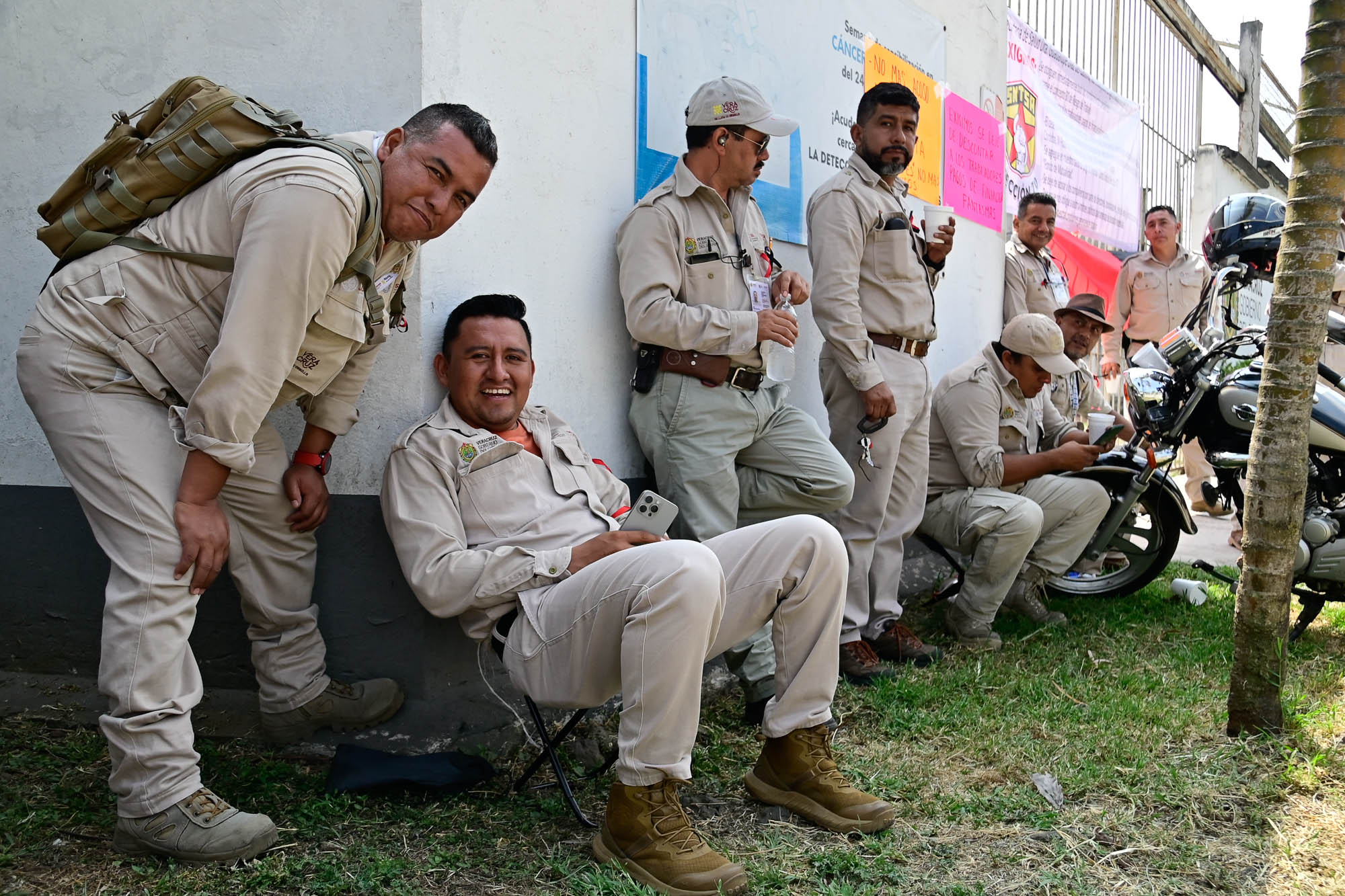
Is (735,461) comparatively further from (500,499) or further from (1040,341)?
(1040,341)

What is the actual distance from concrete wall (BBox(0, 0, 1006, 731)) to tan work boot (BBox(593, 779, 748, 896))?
0.82m

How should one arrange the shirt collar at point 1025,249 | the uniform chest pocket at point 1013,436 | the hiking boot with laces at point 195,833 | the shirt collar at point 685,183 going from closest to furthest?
the hiking boot with laces at point 195,833 → the shirt collar at point 685,183 → the uniform chest pocket at point 1013,436 → the shirt collar at point 1025,249

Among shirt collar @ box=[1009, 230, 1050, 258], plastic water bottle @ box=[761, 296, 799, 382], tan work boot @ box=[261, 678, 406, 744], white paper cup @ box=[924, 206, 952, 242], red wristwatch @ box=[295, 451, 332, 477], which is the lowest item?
tan work boot @ box=[261, 678, 406, 744]

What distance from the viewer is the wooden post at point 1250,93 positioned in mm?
12672

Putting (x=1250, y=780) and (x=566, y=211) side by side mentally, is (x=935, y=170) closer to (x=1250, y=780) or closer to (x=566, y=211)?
(x=566, y=211)

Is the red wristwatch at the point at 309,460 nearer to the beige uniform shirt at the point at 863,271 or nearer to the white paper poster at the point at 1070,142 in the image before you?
the beige uniform shirt at the point at 863,271

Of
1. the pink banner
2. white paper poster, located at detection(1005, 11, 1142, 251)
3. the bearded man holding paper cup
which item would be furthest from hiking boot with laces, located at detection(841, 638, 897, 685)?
white paper poster, located at detection(1005, 11, 1142, 251)

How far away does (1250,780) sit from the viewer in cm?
295

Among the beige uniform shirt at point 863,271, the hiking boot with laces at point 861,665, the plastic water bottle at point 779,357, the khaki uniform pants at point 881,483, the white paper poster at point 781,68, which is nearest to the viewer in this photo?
the plastic water bottle at point 779,357

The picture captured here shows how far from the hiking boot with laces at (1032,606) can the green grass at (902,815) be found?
3.54ft

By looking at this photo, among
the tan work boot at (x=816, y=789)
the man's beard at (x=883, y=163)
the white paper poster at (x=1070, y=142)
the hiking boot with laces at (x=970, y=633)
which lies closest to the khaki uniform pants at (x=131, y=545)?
the tan work boot at (x=816, y=789)

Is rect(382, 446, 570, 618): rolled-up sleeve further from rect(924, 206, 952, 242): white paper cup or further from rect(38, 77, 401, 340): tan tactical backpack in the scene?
rect(924, 206, 952, 242): white paper cup

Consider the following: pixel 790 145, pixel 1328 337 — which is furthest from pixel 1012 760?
pixel 1328 337

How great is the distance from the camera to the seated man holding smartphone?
227 cm
